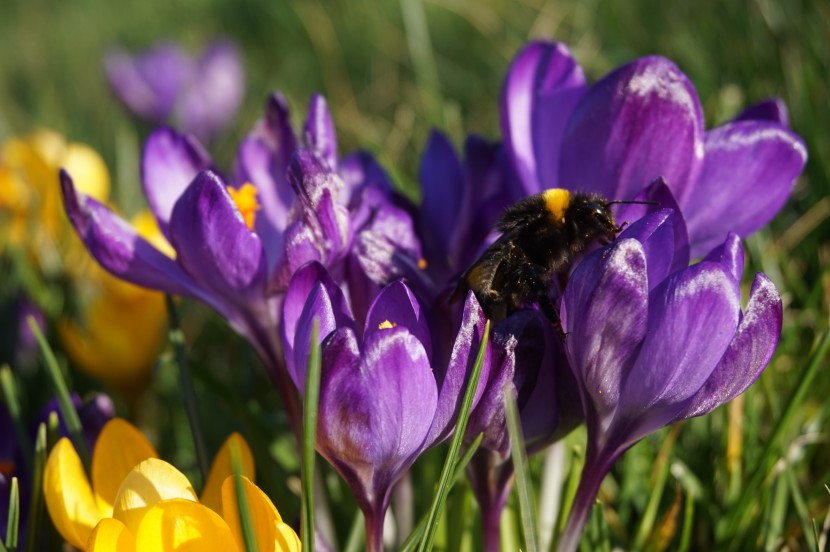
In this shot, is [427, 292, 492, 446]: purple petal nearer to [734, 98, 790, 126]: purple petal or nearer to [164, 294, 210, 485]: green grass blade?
[164, 294, 210, 485]: green grass blade

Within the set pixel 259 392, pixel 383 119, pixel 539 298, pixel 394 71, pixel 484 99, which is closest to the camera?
pixel 539 298

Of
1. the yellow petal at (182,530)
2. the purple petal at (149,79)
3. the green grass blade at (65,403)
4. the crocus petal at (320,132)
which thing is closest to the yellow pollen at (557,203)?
the crocus petal at (320,132)

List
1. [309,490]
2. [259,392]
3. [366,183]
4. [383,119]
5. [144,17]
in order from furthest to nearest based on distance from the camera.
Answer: [144,17] → [383,119] → [259,392] → [366,183] → [309,490]

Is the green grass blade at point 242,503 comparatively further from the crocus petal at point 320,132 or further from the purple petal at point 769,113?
the purple petal at point 769,113

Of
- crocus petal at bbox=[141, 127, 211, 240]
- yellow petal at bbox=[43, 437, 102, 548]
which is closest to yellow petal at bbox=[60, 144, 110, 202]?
crocus petal at bbox=[141, 127, 211, 240]

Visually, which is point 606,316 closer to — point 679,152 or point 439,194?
point 679,152

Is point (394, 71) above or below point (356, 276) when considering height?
above

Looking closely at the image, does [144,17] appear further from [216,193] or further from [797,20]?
[216,193]

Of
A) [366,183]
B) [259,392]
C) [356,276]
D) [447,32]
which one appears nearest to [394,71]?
[447,32]
